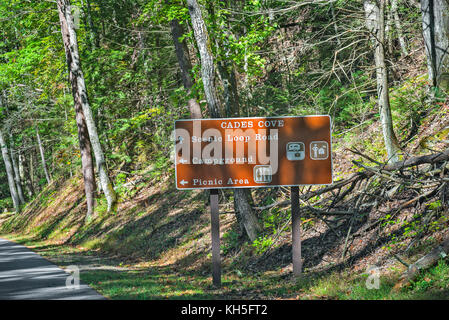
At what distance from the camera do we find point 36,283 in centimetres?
955

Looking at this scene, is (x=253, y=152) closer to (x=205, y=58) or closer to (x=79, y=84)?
(x=205, y=58)

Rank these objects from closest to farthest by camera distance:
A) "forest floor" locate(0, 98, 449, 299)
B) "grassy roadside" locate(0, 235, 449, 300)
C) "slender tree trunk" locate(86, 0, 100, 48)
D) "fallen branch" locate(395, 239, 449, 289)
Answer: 1. "grassy roadside" locate(0, 235, 449, 300)
2. "fallen branch" locate(395, 239, 449, 289)
3. "forest floor" locate(0, 98, 449, 299)
4. "slender tree trunk" locate(86, 0, 100, 48)

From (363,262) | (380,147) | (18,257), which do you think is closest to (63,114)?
(18,257)

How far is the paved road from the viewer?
8047 millimetres

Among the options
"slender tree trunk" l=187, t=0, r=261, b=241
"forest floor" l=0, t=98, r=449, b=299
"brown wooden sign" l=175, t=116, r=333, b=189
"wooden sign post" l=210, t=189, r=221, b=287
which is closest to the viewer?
"forest floor" l=0, t=98, r=449, b=299

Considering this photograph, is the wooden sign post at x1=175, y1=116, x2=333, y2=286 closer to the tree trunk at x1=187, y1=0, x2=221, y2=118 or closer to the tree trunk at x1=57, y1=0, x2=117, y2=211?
the tree trunk at x1=187, y1=0, x2=221, y2=118

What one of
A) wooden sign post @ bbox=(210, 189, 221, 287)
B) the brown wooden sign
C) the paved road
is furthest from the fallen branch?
the paved road

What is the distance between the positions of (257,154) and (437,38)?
6.02 meters

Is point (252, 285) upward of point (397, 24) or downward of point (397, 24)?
downward

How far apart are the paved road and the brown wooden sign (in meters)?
2.87

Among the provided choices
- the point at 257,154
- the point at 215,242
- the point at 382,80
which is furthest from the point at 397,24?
the point at 215,242

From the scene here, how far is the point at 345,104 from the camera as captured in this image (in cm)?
1430

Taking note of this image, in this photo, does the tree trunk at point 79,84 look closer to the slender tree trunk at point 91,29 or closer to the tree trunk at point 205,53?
the slender tree trunk at point 91,29
